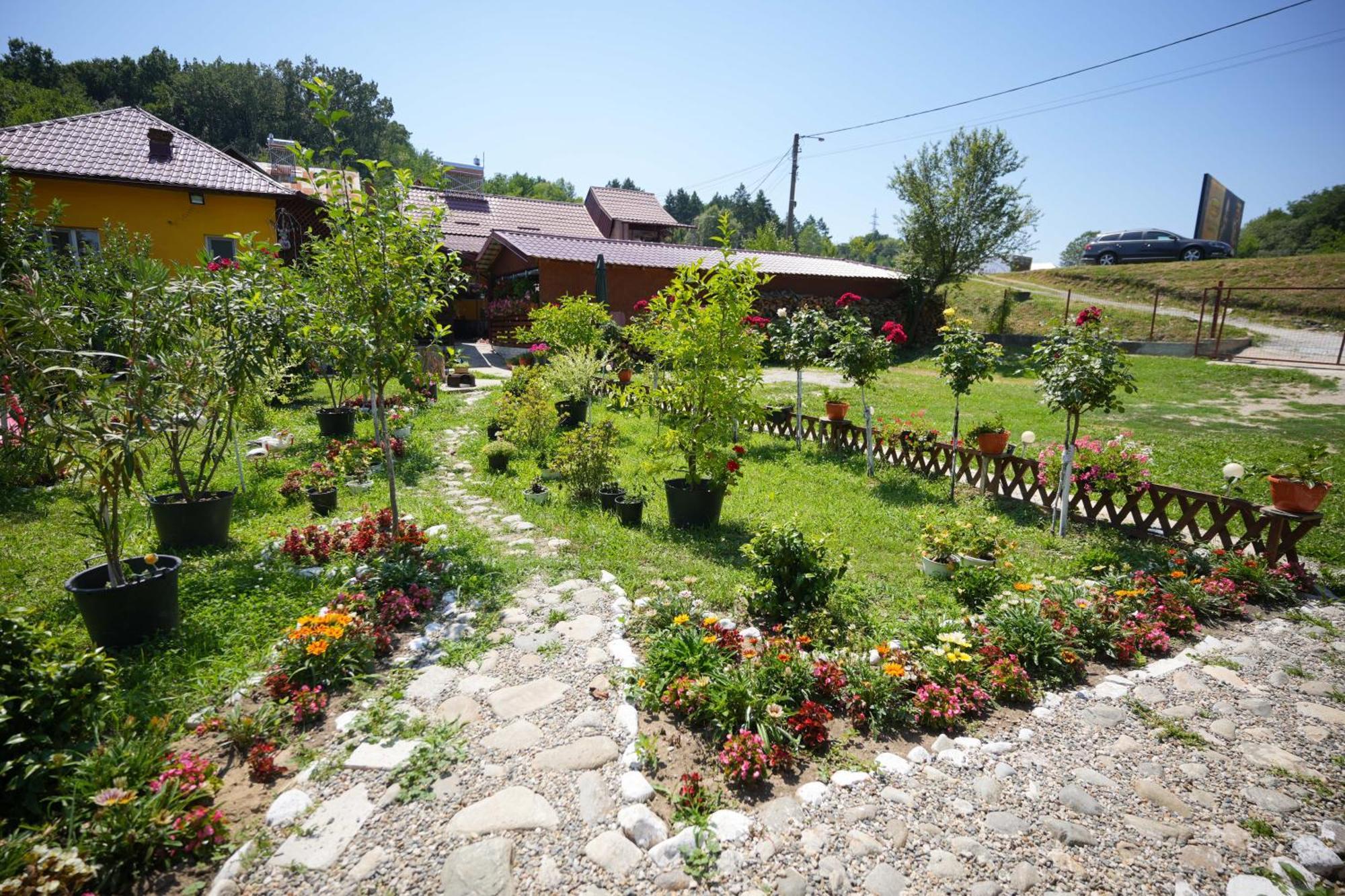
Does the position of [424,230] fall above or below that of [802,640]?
above

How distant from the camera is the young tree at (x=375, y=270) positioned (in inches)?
193

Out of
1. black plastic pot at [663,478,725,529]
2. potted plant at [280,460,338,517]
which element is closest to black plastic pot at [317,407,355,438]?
potted plant at [280,460,338,517]

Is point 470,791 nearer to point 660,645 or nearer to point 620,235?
point 660,645

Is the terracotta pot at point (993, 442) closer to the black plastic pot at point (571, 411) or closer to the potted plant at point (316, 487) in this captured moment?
the black plastic pot at point (571, 411)

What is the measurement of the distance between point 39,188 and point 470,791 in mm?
19571

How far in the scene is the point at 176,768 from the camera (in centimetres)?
265

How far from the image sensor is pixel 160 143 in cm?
1638

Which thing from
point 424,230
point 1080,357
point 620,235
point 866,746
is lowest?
point 866,746

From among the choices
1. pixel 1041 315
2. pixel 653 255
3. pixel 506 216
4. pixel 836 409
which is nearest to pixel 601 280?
pixel 653 255

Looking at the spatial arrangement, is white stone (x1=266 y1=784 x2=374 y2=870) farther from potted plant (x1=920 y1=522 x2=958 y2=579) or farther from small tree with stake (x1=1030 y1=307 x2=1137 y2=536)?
small tree with stake (x1=1030 y1=307 x2=1137 y2=536)

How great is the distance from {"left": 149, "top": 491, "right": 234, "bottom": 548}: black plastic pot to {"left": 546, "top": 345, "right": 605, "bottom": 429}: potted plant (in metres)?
5.53

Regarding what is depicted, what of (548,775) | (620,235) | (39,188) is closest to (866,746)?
(548,775)

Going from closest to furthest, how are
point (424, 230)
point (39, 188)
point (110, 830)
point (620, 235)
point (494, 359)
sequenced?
point (110, 830), point (424, 230), point (39, 188), point (494, 359), point (620, 235)

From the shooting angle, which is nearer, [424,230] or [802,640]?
[802,640]
